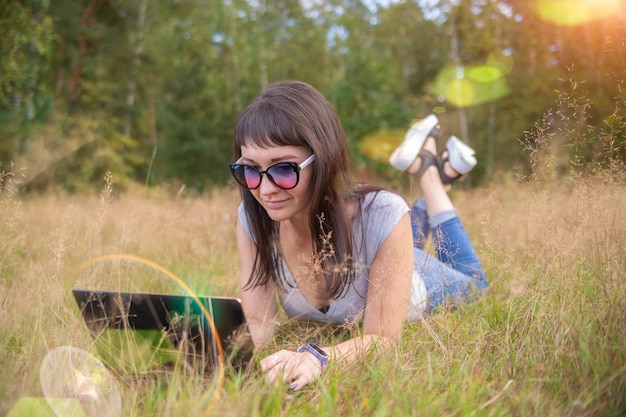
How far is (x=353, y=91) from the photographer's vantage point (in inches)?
540

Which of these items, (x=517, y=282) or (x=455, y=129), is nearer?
(x=517, y=282)

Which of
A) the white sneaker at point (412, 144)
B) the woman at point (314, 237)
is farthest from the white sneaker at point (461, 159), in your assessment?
the woman at point (314, 237)

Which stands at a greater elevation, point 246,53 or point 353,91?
point 246,53

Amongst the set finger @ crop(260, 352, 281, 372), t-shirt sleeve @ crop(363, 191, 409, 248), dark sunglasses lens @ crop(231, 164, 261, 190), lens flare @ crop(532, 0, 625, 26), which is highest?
lens flare @ crop(532, 0, 625, 26)

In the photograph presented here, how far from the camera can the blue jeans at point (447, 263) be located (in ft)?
7.81

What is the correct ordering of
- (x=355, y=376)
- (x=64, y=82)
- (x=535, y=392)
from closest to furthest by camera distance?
(x=535, y=392) < (x=355, y=376) < (x=64, y=82)

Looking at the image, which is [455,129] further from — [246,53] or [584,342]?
[584,342]

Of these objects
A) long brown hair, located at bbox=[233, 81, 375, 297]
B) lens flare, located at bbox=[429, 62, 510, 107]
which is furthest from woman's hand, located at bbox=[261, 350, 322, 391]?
lens flare, located at bbox=[429, 62, 510, 107]

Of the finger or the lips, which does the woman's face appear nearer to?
the lips

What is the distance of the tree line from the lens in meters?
9.95

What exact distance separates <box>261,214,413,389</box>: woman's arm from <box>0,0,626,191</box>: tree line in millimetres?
6333

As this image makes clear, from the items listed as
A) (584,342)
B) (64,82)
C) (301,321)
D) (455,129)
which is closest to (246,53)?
(64,82)

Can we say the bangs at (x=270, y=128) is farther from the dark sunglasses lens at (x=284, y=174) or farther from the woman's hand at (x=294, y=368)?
the woman's hand at (x=294, y=368)

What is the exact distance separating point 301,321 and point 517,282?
103 centimetres
